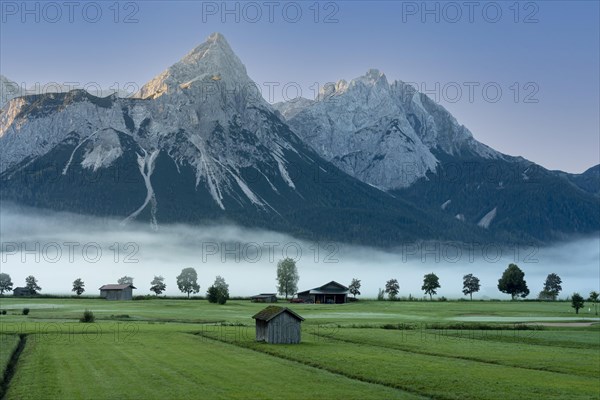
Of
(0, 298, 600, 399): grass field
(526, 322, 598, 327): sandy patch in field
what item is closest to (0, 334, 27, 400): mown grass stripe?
(0, 298, 600, 399): grass field

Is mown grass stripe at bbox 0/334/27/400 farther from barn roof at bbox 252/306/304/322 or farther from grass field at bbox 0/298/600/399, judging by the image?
barn roof at bbox 252/306/304/322

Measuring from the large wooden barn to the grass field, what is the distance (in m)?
2.47

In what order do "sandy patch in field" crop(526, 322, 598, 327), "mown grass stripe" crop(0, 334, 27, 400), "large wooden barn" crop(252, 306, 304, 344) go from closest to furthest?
"mown grass stripe" crop(0, 334, 27, 400)
"large wooden barn" crop(252, 306, 304, 344)
"sandy patch in field" crop(526, 322, 598, 327)

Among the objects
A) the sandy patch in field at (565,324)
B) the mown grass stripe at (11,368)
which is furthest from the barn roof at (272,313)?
the sandy patch in field at (565,324)

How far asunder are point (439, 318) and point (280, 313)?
63.8 metres

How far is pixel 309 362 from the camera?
75438mm

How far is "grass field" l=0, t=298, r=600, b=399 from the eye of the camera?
5891 cm

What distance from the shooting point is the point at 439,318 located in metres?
152

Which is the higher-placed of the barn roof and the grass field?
the barn roof

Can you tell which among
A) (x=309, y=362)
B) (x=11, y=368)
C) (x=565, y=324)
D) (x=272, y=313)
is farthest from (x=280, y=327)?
(x=565, y=324)

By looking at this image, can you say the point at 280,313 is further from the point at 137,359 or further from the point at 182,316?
the point at 182,316

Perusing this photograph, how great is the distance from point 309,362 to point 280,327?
2102 centimetres

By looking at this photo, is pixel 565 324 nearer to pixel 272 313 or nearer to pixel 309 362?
pixel 272 313

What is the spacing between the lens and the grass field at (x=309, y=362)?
193 ft
